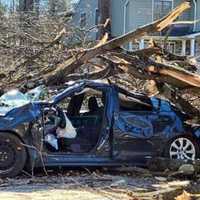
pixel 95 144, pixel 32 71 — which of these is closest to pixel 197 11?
pixel 32 71

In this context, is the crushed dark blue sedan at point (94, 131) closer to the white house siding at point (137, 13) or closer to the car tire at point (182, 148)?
the car tire at point (182, 148)

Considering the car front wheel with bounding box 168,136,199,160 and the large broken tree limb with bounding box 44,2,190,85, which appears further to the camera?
the large broken tree limb with bounding box 44,2,190,85

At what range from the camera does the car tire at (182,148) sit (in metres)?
10.9

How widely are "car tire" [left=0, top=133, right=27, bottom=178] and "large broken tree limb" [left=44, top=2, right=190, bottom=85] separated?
1.82 meters

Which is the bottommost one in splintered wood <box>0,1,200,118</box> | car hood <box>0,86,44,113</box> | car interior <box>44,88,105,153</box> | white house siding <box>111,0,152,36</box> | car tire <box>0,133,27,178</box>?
car tire <box>0,133,27,178</box>

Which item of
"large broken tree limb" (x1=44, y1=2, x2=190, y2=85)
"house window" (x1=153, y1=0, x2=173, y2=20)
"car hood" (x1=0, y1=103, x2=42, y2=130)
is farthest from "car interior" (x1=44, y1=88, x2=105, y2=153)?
"house window" (x1=153, y1=0, x2=173, y2=20)

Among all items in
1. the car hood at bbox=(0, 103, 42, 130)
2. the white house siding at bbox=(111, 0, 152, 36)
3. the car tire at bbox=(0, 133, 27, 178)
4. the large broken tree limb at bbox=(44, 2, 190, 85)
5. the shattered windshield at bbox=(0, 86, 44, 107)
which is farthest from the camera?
the white house siding at bbox=(111, 0, 152, 36)

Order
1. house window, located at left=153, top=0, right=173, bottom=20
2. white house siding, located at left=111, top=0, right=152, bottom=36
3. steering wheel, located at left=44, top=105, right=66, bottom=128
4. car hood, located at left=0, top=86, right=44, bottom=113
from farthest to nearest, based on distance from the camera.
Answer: house window, located at left=153, top=0, right=173, bottom=20
white house siding, located at left=111, top=0, right=152, bottom=36
car hood, located at left=0, top=86, right=44, bottom=113
steering wheel, located at left=44, top=105, right=66, bottom=128

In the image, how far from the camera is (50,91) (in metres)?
11.2

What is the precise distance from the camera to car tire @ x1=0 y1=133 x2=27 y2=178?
10047 millimetres

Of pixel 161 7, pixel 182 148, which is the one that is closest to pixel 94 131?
pixel 182 148

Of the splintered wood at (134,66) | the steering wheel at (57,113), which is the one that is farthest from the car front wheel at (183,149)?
the steering wheel at (57,113)

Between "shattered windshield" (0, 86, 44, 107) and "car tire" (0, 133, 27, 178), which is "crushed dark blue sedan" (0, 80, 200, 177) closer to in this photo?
"car tire" (0, 133, 27, 178)

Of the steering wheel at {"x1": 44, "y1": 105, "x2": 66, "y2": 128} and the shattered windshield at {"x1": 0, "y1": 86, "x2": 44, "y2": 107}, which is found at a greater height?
the shattered windshield at {"x1": 0, "y1": 86, "x2": 44, "y2": 107}
